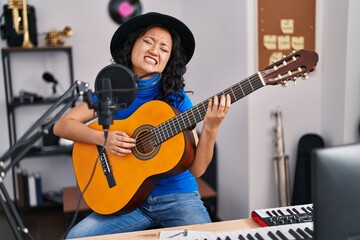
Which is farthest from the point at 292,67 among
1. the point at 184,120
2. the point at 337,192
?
the point at 337,192

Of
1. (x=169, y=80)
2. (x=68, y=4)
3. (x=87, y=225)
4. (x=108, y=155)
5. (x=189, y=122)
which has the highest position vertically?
(x=68, y=4)

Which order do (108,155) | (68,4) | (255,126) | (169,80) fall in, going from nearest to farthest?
(108,155), (169,80), (255,126), (68,4)

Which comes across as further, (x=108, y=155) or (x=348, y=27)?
(x=348, y=27)

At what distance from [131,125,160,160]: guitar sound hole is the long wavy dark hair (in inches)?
8.5

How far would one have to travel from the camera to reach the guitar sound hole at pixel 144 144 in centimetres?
170

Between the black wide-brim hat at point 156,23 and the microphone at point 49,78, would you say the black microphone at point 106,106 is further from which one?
the microphone at point 49,78

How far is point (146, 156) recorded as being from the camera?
171 centimetres

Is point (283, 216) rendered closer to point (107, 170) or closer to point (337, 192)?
point (337, 192)

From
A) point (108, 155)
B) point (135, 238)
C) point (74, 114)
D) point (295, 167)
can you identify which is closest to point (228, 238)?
point (135, 238)

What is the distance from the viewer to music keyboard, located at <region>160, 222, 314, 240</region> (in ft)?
3.88

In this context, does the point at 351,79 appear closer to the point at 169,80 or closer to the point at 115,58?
the point at 169,80

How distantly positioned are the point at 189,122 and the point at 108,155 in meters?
0.38

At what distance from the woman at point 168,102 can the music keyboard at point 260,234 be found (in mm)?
404

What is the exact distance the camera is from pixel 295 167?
9.73 ft
